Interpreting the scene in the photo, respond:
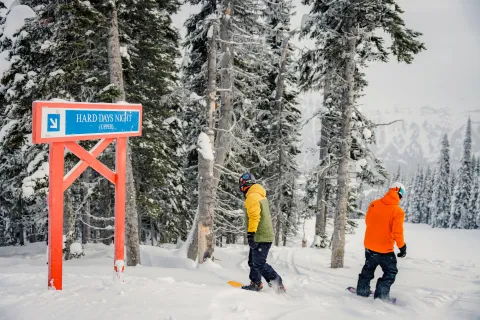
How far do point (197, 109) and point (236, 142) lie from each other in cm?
222

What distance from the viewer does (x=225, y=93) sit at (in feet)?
35.6

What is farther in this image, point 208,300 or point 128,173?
point 128,173

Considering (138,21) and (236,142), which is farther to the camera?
(138,21)

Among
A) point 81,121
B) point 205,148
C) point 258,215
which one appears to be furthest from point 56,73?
point 258,215

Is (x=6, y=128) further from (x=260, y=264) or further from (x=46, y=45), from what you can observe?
(x=260, y=264)

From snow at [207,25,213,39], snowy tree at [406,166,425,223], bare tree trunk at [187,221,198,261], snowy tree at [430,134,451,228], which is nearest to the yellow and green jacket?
bare tree trunk at [187,221,198,261]

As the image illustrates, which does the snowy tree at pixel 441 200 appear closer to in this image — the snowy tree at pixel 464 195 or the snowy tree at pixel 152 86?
the snowy tree at pixel 464 195

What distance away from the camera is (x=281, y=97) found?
63.9 feet

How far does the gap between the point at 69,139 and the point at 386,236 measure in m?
5.24

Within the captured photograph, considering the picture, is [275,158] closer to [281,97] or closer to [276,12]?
[281,97]

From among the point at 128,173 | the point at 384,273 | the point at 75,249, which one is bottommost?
the point at 75,249

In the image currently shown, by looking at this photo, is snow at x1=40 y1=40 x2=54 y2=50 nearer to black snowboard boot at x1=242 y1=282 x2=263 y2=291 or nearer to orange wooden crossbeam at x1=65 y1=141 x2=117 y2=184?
orange wooden crossbeam at x1=65 y1=141 x2=117 y2=184

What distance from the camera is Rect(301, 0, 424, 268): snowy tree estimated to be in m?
9.88

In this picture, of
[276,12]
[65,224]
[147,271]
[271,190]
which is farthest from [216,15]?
[271,190]
